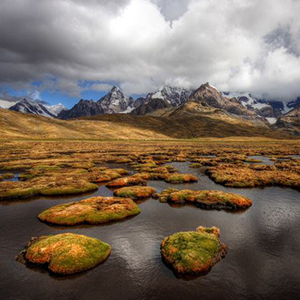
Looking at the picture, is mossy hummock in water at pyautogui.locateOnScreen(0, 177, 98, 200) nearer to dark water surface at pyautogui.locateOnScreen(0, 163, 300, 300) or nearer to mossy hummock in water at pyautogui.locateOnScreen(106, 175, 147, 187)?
mossy hummock in water at pyautogui.locateOnScreen(106, 175, 147, 187)

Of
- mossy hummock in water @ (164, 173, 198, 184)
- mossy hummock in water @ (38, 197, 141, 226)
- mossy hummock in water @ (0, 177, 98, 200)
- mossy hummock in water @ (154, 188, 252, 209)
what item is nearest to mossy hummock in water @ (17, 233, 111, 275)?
mossy hummock in water @ (38, 197, 141, 226)

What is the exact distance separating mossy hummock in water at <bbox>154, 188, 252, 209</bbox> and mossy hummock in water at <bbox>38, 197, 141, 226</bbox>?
729 centimetres

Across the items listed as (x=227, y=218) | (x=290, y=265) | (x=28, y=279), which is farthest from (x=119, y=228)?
(x=290, y=265)

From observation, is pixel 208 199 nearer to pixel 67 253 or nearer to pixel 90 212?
pixel 90 212

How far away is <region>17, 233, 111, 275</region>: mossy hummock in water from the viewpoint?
66.1ft

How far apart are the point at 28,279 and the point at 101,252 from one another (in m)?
6.27

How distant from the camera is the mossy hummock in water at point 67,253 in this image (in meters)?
20.2

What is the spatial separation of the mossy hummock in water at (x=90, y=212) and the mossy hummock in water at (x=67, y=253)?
20.2 ft

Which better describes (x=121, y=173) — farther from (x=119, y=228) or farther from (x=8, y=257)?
(x=8, y=257)

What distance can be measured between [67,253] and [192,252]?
1136 centimetres

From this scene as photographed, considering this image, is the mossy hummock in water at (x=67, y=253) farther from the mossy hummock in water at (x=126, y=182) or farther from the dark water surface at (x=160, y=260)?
the mossy hummock in water at (x=126, y=182)

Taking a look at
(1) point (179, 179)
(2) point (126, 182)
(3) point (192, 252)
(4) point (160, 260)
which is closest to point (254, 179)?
(1) point (179, 179)

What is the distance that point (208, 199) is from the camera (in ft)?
124

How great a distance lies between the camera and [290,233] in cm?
2795
